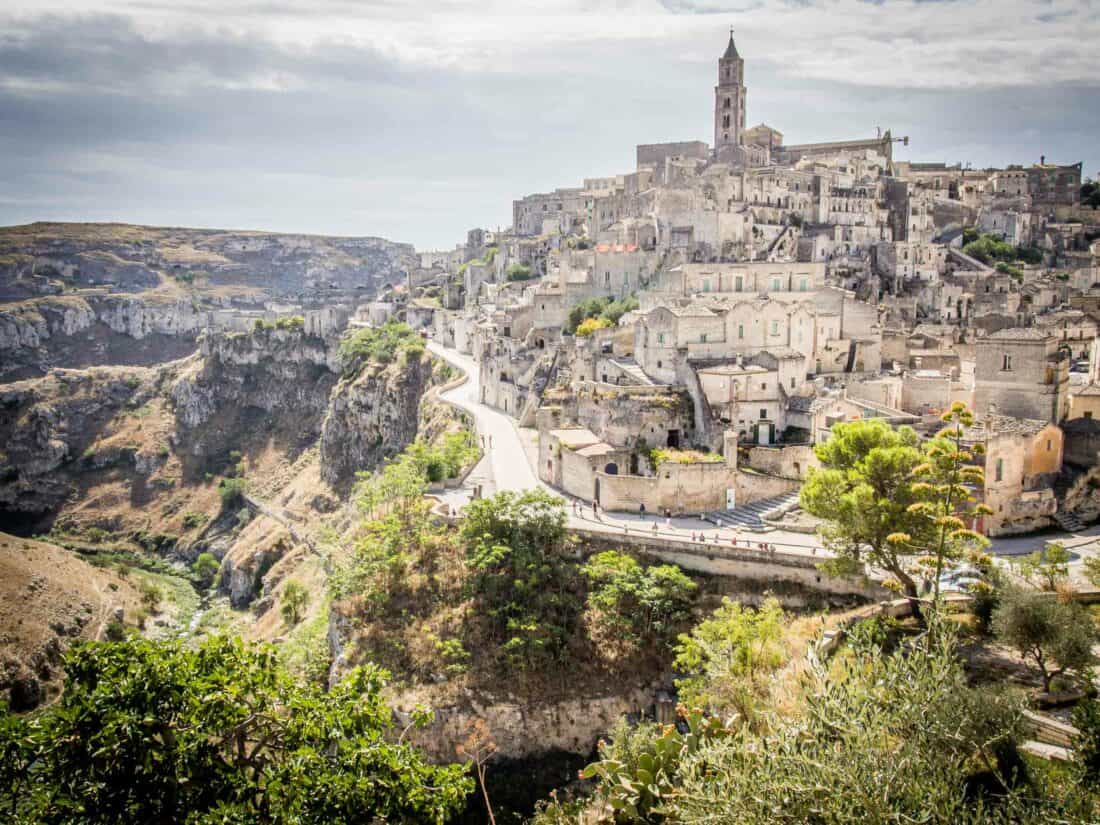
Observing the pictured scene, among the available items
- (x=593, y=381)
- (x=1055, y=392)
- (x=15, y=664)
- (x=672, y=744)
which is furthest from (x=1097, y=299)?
(x=15, y=664)

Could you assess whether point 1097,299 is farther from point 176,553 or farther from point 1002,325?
point 176,553

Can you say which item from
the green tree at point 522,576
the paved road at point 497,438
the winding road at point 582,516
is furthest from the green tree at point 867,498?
the paved road at point 497,438

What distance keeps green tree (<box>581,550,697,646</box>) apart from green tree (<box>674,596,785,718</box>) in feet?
11.8

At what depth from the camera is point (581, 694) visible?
29266 mm

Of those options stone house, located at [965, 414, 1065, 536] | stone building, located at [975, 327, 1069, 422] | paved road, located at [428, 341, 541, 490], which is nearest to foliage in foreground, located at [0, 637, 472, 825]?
paved road, located at [428, 341, 541, 490]

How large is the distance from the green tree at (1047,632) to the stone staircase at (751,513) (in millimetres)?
12714

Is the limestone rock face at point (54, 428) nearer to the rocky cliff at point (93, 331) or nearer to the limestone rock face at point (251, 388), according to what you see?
the limestone rock face at point (251, 388)

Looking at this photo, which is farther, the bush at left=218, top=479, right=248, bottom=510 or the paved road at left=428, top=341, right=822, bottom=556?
the bush at left=218, top=479, right=248, bottom=510

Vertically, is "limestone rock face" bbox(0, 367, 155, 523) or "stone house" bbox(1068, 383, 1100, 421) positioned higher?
"stone house" bbox(1068, 383, 1100, 421)

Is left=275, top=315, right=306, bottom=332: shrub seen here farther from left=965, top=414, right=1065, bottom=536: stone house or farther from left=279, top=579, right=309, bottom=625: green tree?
left=965, top=414, right=1065, bottom=536: stone house

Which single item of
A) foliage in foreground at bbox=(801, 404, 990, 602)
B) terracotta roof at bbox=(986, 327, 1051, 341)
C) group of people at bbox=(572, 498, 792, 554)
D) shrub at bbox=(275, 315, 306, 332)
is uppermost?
terracotta roof at bbox=(986, 327, 1051, 341)

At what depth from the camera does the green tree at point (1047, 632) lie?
65.1 ft

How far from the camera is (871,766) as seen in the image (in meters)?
12.8

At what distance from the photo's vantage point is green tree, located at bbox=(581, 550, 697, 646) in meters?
30.1
